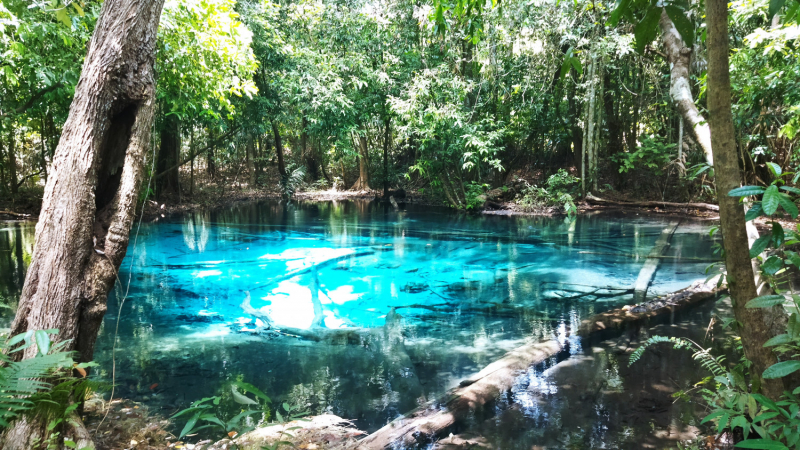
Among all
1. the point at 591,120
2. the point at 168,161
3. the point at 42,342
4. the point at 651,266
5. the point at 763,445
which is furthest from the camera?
the point at 168,161

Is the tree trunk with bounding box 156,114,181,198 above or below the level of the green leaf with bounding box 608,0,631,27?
above

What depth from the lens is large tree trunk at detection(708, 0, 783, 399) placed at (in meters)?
1.74

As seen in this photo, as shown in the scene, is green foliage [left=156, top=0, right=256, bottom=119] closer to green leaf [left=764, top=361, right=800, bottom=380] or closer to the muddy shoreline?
the muddy shoreline

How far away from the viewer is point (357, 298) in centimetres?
600

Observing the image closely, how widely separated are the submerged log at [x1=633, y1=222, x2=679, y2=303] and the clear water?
12 cm

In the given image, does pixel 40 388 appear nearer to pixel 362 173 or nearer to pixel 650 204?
pixel 650 204

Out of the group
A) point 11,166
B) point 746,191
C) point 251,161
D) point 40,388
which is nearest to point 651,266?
point 746,191

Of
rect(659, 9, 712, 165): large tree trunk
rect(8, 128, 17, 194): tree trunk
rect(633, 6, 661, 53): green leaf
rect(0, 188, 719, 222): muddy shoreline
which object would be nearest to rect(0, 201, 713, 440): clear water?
rect(0, 188, 719, 222): muddy shoreline

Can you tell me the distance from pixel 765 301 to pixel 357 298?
4738 millimetres

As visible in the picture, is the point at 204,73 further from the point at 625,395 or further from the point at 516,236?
the point at 625,395

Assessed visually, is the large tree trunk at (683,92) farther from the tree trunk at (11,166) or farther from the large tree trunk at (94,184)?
the tree trunk at (11,166)

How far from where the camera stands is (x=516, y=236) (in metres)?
10.2

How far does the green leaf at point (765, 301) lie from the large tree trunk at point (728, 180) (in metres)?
0.14

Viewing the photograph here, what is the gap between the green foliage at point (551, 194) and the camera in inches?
550
